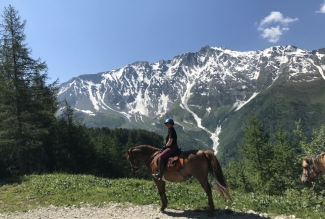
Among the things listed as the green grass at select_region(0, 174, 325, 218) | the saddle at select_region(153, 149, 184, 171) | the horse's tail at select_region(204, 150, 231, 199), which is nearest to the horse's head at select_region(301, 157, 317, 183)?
the green grass at select_region(0, 174, 325, 218)

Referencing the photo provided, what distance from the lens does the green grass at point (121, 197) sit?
1105 cm

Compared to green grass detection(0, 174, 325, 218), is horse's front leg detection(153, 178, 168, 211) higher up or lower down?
higher up

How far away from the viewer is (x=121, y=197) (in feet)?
46.1

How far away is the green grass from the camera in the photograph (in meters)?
11.1

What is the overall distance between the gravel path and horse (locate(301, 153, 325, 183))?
7.10ft

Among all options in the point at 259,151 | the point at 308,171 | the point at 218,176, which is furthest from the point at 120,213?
the point at 259,151

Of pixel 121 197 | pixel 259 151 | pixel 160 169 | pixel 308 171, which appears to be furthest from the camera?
pixel 259 151

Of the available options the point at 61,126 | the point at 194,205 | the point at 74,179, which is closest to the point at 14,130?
the point at 74,179

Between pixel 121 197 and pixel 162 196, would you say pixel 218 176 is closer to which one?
pixel 162 196

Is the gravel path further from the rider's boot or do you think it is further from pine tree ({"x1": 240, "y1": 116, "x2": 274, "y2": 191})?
pine tree ({"x1": 240, "y1": 116, "x2": 274, "y2": 191})

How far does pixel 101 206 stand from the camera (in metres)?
13.3

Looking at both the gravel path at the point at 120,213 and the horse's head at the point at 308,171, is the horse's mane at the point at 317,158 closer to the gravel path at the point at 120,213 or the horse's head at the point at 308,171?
the horse's head at the point at 308,171

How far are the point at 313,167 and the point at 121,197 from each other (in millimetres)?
9629

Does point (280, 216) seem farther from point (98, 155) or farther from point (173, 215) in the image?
point (98, 155)
